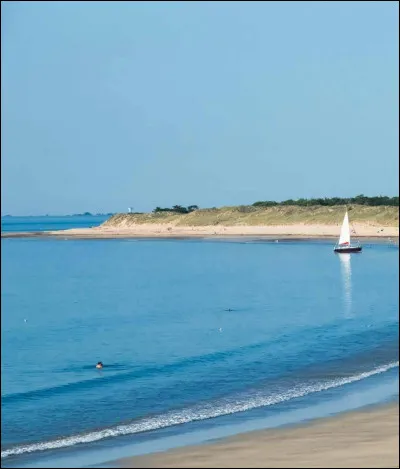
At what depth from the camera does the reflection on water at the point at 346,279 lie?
128 ft

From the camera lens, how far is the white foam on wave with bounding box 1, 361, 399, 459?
1635 centimetres

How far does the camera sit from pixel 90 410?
62.8 ft

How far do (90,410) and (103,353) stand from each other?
827 cm

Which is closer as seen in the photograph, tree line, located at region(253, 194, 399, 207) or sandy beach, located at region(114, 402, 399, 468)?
sandy beach, located at region(114, 402, 399, 468)

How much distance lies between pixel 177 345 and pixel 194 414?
1010 cm

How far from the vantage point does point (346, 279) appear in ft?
181

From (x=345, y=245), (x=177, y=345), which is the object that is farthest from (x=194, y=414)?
(x=345, y=245)

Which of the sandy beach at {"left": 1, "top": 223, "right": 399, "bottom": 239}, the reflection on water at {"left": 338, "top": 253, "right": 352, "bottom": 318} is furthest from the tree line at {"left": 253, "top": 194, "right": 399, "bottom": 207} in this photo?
the reflection on water at {"left": 338, "top": 253, "right": 352, "bottom": 318}

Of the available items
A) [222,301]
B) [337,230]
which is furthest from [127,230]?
[222,301]

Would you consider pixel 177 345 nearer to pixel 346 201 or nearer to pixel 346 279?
pixel 346 279

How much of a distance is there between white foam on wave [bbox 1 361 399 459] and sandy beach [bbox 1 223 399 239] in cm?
7264

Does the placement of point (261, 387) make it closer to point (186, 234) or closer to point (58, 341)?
point (58, 341)

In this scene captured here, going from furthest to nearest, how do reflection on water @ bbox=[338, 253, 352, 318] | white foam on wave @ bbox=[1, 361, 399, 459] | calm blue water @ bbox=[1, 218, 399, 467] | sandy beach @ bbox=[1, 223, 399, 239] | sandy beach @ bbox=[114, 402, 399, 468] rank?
sandy beach @ bbox=[1, 223, 399, 239], reflection on water @ bbox=[338, 253, 352, 318], calm blue water @ bbox=[1, 218, 399, 467], white foam on wave @ bbox=[1, 361, 399, 459], sandy beach @ bbox=[114, 402, 399, 468]

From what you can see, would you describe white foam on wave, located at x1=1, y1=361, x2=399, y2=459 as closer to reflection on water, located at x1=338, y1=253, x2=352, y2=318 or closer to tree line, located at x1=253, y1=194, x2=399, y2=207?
reflection on water, located at x1=338, y1=253, x2=352, y2=318
